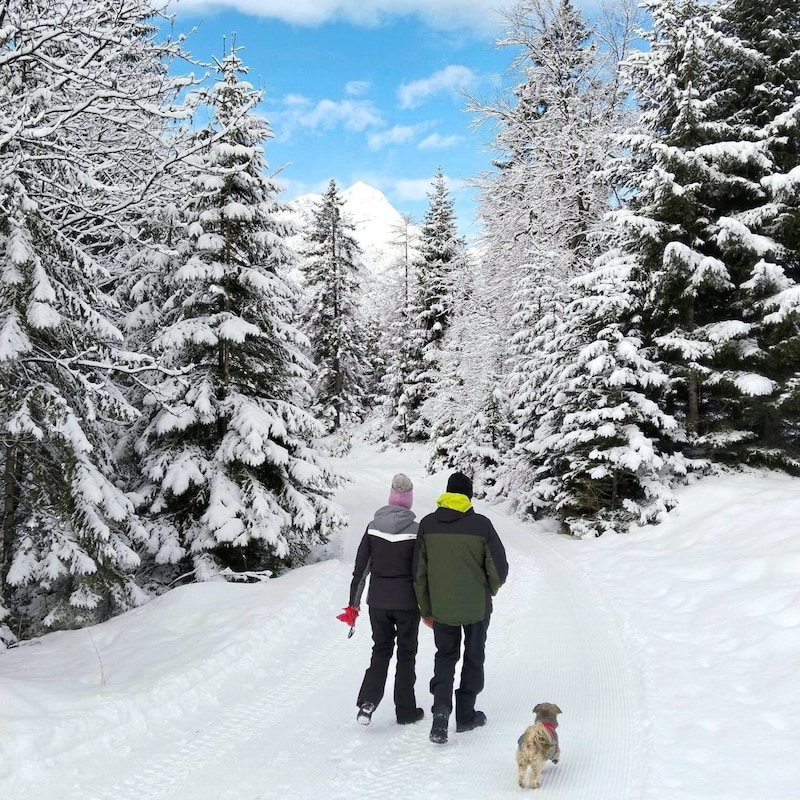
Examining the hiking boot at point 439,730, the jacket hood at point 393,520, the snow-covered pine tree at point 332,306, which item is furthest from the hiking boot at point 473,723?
the snow-covered pine tree at point 332,306

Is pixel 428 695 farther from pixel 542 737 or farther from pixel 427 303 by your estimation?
pixel 427 303

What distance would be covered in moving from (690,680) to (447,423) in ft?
61.6

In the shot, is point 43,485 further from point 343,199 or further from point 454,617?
point 343,199

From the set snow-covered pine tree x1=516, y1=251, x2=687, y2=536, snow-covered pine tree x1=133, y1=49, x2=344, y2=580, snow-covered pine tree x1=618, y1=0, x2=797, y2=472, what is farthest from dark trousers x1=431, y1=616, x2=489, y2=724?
snow-covered pine tree x1=618, y1=0, x2=797, y2=472

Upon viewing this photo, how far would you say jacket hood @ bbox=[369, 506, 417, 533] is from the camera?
5.12 m

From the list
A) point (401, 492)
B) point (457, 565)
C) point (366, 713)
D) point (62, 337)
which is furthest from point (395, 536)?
point (62, 337)

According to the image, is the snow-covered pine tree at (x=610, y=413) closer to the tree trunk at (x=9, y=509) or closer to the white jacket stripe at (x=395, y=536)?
the white jacket stripe at (x=395, y=536)

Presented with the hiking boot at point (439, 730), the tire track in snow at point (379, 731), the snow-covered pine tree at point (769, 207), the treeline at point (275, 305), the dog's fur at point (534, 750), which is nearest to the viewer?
the dog's fur at point (534, 750)

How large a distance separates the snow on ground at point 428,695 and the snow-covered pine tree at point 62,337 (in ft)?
3.15

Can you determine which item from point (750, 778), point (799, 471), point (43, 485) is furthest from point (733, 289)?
point (43, 485)

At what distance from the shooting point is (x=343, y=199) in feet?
115

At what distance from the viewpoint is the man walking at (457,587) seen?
15.5 ft

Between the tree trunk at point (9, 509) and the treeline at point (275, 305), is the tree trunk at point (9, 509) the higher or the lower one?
the lower one

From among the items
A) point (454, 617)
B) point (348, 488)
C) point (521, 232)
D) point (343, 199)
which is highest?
point (343, 199)
